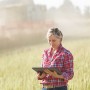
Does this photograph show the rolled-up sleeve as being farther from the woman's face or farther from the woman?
the woman's face

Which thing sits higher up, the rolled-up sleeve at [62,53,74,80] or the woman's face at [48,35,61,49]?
the woman's face at [48,35,61,49]

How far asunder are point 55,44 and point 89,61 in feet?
18.0

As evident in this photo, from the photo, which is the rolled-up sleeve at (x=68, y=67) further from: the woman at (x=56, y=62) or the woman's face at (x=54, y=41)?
the woman's face at (x=54, y=41)

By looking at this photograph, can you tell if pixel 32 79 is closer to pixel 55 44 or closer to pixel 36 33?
pixel 55 44

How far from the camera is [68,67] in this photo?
510 centimetres

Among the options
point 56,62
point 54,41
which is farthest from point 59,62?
point 54,41

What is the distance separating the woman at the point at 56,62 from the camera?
5.09 m

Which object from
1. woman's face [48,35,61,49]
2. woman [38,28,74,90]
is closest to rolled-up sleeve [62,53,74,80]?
woman [38,28,74,90]

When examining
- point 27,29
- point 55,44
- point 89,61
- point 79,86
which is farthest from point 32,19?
point 55,44

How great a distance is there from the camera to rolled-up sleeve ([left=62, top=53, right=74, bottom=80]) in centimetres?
506

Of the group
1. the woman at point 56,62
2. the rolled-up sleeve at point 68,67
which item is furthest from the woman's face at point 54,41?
the rolled-up sleeve at point 68,67

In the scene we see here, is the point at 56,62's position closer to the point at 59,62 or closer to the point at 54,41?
the point at 59,62

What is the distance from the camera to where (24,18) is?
35094 mm

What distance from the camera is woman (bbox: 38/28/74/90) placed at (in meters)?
5.09
